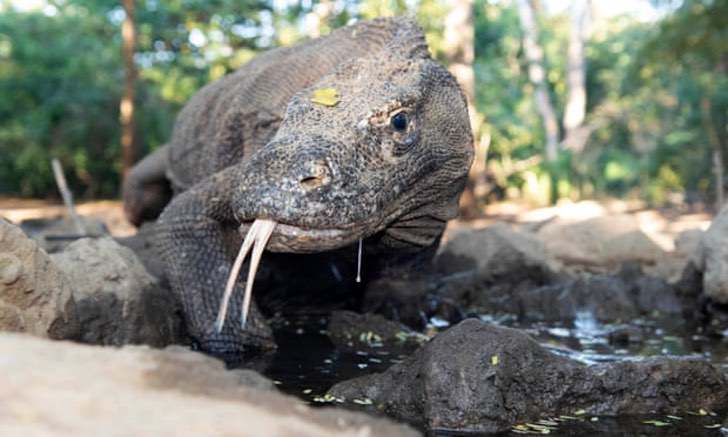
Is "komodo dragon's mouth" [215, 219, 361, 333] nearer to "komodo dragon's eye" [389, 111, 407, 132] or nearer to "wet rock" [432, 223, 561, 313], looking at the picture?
"komodo dragon's eye" [389, 111, 407, 132]

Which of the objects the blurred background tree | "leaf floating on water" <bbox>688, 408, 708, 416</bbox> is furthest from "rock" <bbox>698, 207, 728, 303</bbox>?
the blurred background tree

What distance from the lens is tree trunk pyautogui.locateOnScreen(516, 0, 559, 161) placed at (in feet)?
71.3

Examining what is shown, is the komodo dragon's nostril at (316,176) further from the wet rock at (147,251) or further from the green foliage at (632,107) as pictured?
the green foliage at (632,107)

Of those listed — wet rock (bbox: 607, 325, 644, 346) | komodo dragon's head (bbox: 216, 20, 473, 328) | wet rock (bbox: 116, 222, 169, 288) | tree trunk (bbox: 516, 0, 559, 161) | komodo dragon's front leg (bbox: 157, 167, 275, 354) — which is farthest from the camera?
tree trunk (bbox: 516, 0, 559, 161)

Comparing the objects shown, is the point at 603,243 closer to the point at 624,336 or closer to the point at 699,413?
the point at 624,336

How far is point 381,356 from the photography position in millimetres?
4000

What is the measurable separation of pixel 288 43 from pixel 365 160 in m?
10.9

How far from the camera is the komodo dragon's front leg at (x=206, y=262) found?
404 centimetres

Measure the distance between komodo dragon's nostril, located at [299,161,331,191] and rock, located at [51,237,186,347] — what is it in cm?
125

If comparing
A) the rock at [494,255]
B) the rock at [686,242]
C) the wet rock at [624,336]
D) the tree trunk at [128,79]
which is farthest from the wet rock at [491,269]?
the tree trunk at [128,79]

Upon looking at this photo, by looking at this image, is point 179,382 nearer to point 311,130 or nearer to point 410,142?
point 311,130

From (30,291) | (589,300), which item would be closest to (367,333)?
(589,300)

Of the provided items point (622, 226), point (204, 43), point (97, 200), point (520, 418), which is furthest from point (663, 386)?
point (97, 200)

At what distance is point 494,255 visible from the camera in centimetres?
665
